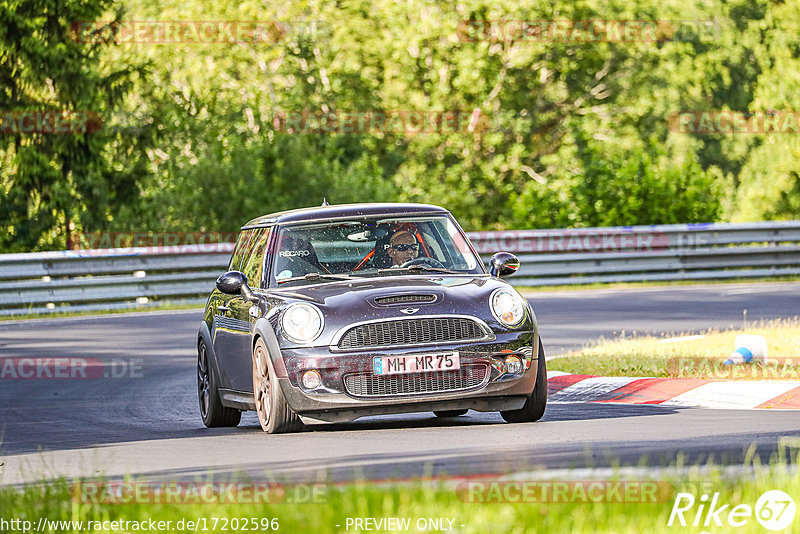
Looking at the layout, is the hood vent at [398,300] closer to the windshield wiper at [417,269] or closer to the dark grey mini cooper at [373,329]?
the dark grey mini cooper at [373,329]

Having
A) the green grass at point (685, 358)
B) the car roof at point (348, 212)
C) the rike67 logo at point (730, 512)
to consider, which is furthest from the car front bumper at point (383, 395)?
the rike67 logo at point (730, 512)

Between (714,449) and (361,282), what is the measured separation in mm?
2910

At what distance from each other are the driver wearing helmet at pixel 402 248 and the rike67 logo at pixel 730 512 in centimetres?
481

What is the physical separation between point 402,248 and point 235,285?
1.22 m

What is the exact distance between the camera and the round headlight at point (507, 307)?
30.2ft

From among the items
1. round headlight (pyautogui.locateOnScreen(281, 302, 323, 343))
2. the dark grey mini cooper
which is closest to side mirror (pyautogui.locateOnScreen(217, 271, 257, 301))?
the dark grey mini cooper

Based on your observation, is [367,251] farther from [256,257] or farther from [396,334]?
[396,334]

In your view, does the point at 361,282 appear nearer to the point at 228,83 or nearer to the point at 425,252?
the point at 425,252

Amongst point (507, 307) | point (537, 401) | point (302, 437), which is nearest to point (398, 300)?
point (507, 307)

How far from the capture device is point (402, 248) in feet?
33.3

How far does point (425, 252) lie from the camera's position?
10234 millimetres

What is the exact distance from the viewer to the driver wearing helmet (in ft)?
33.1

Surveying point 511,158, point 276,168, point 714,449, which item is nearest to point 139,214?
point 276,168

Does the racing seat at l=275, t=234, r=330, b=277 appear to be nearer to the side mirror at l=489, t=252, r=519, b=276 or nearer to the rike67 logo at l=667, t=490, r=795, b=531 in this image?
the side mirror at l=489, t=252, r=519, b=276
